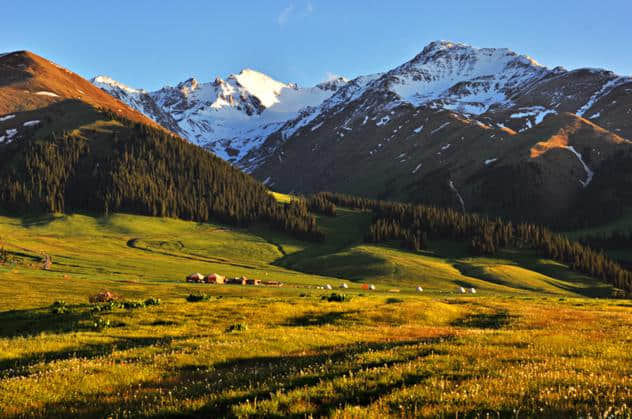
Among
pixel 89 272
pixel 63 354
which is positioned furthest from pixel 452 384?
pixel 89 272

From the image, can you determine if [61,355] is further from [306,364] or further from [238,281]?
[238,281]

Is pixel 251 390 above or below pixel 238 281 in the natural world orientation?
above

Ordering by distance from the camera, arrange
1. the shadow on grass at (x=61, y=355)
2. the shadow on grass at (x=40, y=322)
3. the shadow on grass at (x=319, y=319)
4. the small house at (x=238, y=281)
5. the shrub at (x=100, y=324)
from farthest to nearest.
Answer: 1. the small house at (x=238, y=281)
2. the shadow on grass at (x=319, y=319)
3. the shadow on grass at (x=40, y=322)
4. the shrub at (x=100, y=324)
5. the shadow on grass at (x=61, y=355)

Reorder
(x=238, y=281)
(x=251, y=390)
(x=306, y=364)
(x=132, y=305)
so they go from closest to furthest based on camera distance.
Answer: (x=251, y=390)
(x=306, y=364)
(x=132, y=305)
(x=238, y=281)

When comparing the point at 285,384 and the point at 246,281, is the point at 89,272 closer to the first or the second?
the point at 246,281

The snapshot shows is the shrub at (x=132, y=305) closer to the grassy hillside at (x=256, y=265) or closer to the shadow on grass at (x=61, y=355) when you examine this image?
the shadow on grass at (x=61, y=355)

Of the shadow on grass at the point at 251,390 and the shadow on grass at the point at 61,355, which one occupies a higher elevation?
the shadow on grass at the point at 251,390

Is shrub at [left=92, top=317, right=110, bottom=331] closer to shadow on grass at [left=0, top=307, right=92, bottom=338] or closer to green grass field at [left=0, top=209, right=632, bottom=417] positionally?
green grass field at [left=0, top=209, right=632, bottom=417]

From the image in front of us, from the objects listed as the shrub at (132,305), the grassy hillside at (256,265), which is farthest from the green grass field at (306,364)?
the grassy hillside at (256,265)

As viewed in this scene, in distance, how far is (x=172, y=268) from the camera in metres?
141

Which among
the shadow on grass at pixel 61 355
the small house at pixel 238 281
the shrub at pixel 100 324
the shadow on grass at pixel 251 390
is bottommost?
the small house at pixel 238 281

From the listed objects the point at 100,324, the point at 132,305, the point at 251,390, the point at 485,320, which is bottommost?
the point at 132,305

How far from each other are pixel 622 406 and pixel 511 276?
161564mm

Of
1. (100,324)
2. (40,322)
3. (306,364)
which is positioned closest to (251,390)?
(306,364)
